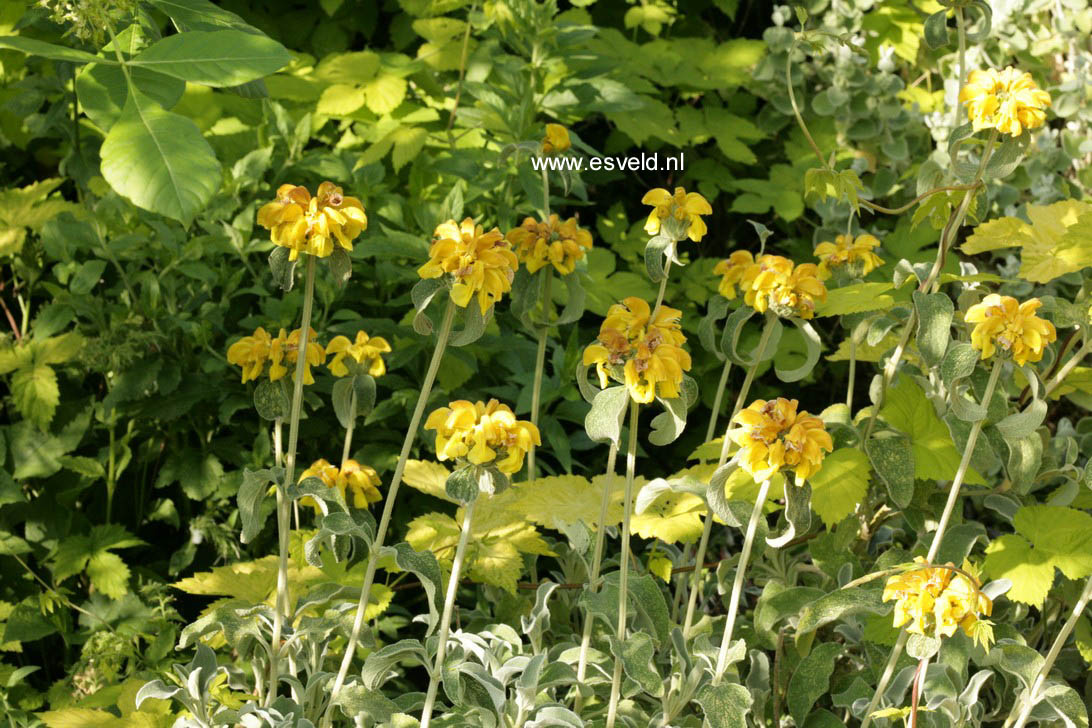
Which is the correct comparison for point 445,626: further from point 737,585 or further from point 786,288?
point 786,288

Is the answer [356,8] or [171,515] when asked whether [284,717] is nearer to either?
[171,515]

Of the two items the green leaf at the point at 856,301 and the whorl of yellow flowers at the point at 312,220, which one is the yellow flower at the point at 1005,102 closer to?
the green leaf at the point at 856,301

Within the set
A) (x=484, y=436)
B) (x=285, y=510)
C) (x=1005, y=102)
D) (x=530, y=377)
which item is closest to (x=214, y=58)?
(x=484, y=436)

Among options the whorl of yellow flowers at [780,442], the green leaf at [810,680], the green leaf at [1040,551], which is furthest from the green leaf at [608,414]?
the green leaf at [1040,551]

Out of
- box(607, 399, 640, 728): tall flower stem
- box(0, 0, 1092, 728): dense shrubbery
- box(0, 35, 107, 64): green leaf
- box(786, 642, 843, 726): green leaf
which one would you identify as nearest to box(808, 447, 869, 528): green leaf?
box(0, 0, 1092, 728): dense shrubbery

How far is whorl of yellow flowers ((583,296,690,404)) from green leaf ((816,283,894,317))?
0.25 m

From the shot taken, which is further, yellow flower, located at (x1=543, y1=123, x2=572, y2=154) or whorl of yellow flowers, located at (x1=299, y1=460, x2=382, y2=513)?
yellow flower, located at (x1=543, y1=123, x2=572, y2=154)

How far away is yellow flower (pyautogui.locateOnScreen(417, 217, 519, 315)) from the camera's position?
106 centimetres

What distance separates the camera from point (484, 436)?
1053 mm

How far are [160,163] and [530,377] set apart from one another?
104cm

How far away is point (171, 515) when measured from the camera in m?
1.86

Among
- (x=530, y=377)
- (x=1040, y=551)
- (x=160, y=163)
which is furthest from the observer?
(x=530, y=377)

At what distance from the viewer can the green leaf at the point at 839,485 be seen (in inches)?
51.5

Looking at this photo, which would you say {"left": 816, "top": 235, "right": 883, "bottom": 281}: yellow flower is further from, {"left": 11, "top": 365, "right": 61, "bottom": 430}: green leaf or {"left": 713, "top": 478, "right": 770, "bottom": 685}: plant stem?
{"left": 11, "top": 365, "right": 61, "bottom": 430}: green leaf
